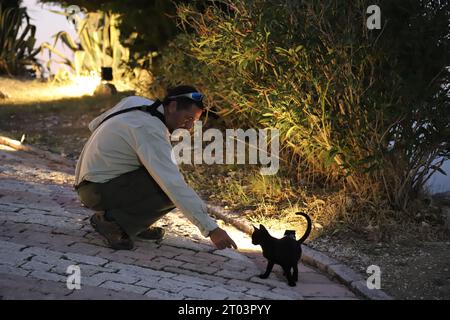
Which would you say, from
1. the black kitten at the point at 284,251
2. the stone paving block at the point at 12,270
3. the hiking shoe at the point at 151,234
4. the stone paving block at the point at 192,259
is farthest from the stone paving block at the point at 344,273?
the stone paving block at the point at 12,270

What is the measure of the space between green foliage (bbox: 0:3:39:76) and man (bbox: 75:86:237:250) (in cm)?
1071

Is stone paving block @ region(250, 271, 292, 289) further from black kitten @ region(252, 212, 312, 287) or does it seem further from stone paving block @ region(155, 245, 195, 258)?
stone paving block @ region(155, 245, 195, 258)

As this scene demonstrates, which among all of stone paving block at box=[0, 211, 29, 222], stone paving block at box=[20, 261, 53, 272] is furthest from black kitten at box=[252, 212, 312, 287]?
stone paving block at box=[0, 211, 29, 222]

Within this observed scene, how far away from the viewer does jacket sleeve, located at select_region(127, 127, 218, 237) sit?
187 inches

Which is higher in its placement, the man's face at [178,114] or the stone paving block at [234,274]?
the man's face at [178,114]

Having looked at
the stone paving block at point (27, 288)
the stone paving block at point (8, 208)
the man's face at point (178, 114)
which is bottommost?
the stone paving block at point (27, 288)

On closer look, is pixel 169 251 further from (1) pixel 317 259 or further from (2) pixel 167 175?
(1) pixel 317 259

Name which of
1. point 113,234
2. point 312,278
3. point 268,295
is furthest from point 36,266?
point 312,278

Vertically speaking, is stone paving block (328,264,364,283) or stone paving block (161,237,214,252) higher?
stone paving block (161,237,214,252)

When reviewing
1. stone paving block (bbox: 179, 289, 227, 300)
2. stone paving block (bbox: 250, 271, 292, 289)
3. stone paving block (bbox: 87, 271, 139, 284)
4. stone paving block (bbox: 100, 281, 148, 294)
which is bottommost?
stone paving block (bbox: 250, 271, 292, 289)

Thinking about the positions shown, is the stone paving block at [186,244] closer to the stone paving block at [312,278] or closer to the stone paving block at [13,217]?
the stone paving block at [312,278]

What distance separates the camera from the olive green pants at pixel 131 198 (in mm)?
5152

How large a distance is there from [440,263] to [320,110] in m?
1.72

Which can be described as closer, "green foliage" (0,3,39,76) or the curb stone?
the curb stone
